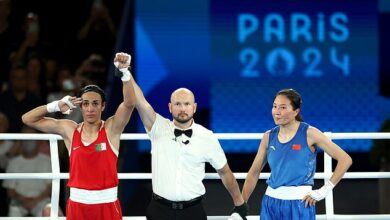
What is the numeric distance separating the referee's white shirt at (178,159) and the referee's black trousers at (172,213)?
0.06m

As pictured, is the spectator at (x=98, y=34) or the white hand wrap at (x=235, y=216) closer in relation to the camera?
the white hand wrap at (x=235, y=216)

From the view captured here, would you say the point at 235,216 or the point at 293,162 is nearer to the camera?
the point at 293,162

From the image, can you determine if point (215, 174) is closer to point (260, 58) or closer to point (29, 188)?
point (29, 188)

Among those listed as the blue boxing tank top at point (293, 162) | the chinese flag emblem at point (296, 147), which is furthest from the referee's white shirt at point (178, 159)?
the chinese flag emblem at point (296, 147)

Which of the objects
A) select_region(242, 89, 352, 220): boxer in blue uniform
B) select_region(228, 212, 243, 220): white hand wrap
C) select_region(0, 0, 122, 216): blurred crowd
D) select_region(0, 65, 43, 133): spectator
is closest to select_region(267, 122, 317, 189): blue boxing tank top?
select_region(242, 89, 352, 220): boxer in blue uniform

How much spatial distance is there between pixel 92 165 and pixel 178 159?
Answer: 53 centimetres

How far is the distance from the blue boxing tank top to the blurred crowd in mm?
3493

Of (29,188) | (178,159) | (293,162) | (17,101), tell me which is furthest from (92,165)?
(17,101)

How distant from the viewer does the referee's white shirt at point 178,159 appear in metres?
5.59

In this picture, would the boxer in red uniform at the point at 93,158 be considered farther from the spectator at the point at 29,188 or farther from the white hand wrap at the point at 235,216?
the spectator at the point at 29,188

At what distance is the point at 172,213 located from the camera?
18.3 feet

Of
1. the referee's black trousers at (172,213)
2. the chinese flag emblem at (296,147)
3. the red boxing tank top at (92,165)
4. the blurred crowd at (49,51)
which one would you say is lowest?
the referee's black trousers at (172,213)

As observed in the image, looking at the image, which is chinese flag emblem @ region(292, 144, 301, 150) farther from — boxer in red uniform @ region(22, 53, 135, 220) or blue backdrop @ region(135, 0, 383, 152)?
blue backdrop @ region(135, 0, 383, 152)

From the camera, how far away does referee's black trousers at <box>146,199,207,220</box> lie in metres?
5.58
